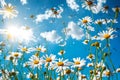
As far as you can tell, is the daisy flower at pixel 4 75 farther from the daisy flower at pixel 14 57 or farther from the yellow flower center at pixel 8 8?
the yellow flower center at pixel 8 8

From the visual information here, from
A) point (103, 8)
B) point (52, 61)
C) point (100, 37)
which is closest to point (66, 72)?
point (52, 61)

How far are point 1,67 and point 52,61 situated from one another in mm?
785

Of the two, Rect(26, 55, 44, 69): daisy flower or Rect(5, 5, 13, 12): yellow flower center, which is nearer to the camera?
Rect(26, 55, 44, 69): daisy flower

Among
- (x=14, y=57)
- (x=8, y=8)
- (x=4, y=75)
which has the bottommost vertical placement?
(x=4, y=75)

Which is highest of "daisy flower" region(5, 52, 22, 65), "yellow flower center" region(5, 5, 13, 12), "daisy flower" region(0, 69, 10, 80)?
"yellow flower center" region(5, 5, 13, 12)

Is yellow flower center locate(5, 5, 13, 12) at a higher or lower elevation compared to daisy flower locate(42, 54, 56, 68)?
higher

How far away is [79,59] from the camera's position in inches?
203

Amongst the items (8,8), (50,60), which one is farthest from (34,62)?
(8,8)

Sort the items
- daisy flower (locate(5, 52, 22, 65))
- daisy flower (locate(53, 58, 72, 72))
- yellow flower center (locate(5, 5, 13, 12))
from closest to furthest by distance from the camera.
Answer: daisy flower (locate(53, 58, 72, 72)) → daisy flower (locate(5, 52, 22, 65)) → yellow flower center (locate(5, 5, 13, 12))

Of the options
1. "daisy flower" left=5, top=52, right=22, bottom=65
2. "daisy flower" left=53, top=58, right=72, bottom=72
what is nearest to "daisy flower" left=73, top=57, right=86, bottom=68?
"daisy flower" left=53, top=58, right=72, bottom=72

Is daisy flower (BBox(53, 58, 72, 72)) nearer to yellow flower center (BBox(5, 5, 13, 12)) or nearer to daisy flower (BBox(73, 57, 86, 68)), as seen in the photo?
→ daisy flower (BBox(73, 57, 86, 68))

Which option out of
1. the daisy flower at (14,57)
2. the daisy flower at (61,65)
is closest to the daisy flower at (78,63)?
the daisy flower at (61,65)

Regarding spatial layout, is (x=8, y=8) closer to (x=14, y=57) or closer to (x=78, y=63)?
(x=14, y=57)

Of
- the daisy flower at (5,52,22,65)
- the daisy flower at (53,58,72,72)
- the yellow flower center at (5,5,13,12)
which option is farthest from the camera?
the yellow flower center at (5,5,13,12)
